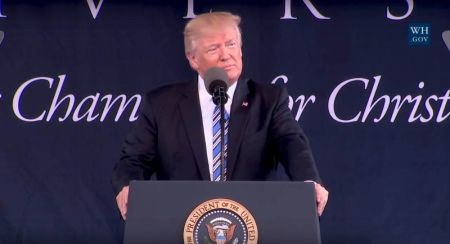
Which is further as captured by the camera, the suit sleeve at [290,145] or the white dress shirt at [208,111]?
the white dress shirt at [208,111]

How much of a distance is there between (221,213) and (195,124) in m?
0.90

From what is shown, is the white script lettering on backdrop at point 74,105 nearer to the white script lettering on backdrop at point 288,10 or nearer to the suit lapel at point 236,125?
the white script lettering on backdrop at point 288,10

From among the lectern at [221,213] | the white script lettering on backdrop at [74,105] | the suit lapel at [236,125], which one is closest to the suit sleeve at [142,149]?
the suit lapel at [236,125]

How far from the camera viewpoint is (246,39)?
175 inches

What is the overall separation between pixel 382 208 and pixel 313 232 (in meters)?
1.94

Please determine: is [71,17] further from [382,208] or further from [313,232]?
[313,232]

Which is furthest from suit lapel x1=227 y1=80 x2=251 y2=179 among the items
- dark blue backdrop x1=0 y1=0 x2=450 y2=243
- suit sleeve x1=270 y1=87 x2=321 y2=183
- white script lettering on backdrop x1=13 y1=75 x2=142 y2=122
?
white script lettering on backdrop x1=13 y1=75 x2=142 y2=122

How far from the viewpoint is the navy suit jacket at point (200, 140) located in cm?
334

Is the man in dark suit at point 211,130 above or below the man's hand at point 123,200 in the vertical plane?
above

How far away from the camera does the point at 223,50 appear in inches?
133

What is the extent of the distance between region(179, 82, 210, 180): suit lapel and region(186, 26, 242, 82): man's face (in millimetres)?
127

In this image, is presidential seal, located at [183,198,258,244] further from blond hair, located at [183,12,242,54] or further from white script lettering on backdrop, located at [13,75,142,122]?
white script lettering on backdrop, located at [13,75,142,122]

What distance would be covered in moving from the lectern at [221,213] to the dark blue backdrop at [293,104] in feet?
6.16

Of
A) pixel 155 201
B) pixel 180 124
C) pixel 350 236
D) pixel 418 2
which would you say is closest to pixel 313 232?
pixel 155 201
